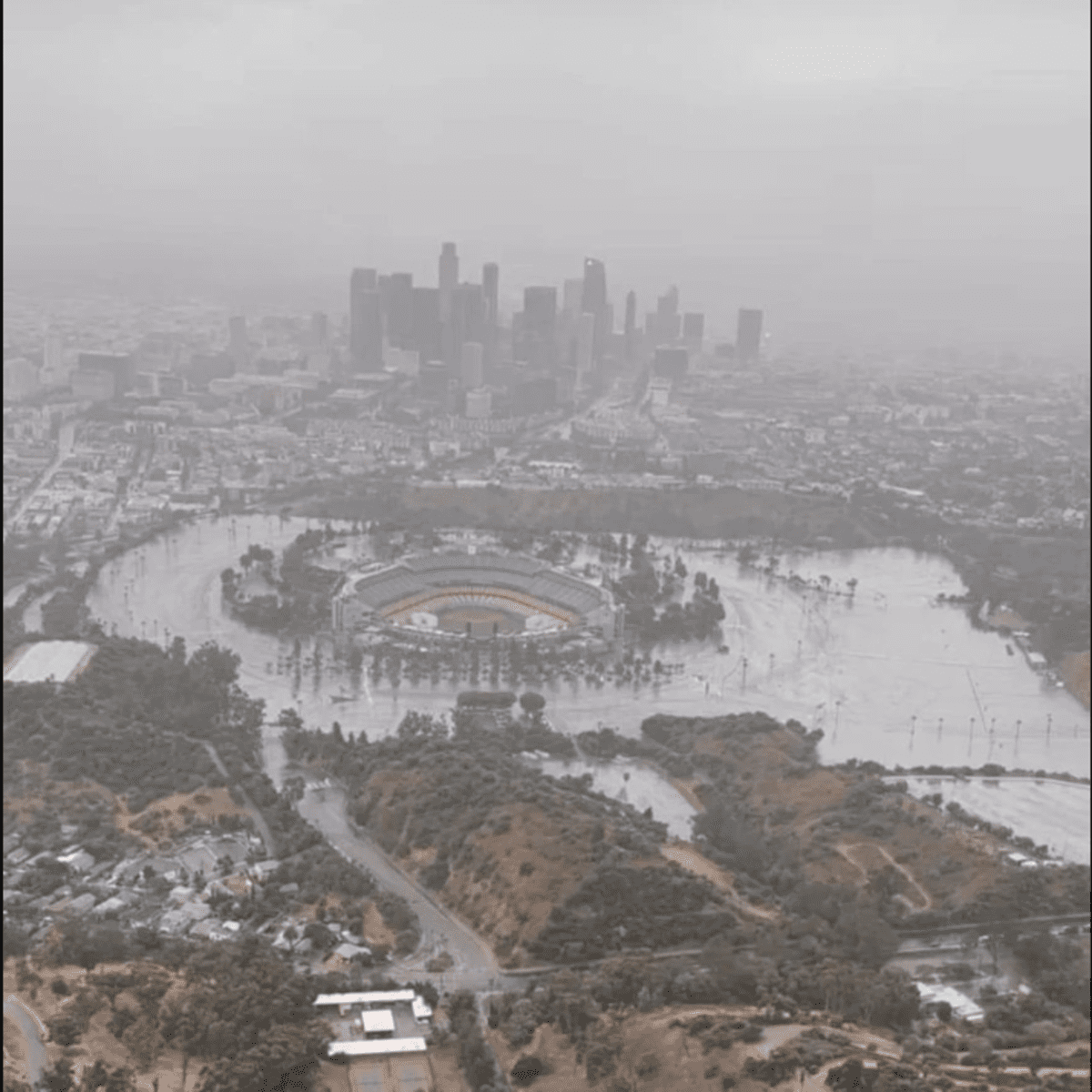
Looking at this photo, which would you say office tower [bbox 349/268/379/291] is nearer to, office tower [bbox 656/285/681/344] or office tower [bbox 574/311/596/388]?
office tower [bbox 574/311/596/388]

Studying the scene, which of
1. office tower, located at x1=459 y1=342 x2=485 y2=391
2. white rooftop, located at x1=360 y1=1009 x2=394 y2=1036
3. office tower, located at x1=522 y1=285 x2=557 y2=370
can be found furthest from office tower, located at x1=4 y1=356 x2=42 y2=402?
white rooftop, located at x1=360 y1=1009 x2=394 y2=1036

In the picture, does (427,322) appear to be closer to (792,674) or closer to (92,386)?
(92,386)

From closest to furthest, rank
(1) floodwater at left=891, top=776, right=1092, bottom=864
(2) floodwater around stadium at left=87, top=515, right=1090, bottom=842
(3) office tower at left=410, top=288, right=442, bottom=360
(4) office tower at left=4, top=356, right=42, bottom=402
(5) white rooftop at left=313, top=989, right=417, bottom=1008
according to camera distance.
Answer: (5) white rooftop at left=313, top=989, right=417, bottom=1008 → (1) floodwater at left=891, top=776, right=1092, bottom=864 → (2) floodwater around stadium at left=87, top=515, right=1090, bottom=842 → (4) office tower at left=4, top=356, right=42, bottom=402 → (3) office tower at left=410, top=288, right=442, bottom=360

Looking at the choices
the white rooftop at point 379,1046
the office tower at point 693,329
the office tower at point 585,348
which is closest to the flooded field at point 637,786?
the white rooftop at point 379,1046

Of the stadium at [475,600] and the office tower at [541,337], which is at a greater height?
the office tower at [541,337]

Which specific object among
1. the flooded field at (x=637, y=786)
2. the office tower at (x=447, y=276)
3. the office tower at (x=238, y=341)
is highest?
the office tower at (x=447, y=276)

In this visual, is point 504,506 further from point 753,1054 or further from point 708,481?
point 753,1054

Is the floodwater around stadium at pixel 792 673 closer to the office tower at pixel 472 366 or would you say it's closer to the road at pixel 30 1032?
the road at pixel 30 1032

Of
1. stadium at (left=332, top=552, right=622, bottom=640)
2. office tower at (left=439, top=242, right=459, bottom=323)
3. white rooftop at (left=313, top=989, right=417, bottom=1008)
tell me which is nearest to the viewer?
white rooftop at (left=313, top=989, right=417, bottom=1008)
